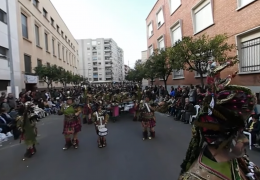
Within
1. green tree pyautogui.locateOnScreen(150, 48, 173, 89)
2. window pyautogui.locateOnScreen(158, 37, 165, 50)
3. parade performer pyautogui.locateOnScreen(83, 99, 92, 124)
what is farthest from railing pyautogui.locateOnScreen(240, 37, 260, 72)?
window pyautogui.locateOnScreen(158, 37, 165, 50)

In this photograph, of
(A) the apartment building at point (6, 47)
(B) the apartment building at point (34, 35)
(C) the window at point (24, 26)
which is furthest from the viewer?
(C) the window at point (24, 26)

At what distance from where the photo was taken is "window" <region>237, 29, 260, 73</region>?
984 centimetres

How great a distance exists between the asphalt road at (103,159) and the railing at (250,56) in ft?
18.2

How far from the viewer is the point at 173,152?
5.72 meters

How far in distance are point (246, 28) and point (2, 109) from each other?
41.4 feet

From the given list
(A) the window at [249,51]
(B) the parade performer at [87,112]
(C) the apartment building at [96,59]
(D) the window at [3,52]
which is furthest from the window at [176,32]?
(C) the apartment building at [96,59]

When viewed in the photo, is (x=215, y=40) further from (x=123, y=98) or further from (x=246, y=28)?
(x=123, y=98)

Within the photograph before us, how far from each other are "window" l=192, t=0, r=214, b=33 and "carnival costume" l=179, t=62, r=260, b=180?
13.6 metres

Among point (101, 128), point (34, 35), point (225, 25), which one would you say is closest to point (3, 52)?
point (34, 35)

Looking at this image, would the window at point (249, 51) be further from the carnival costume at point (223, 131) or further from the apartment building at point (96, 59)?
the apartment building at point (96, 59)

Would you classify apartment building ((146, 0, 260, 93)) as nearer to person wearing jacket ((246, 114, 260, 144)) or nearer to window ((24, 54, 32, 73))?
person wearing jacket ((246, 114, 260, 144))

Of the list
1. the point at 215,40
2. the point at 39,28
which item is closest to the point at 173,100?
the point at 215,40

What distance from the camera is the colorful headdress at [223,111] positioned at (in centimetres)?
141

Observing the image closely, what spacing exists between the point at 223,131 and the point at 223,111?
0.17 m
